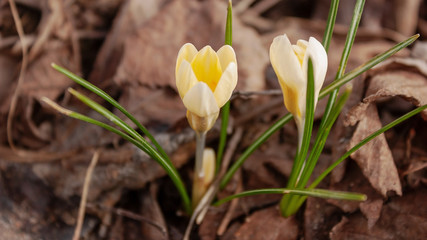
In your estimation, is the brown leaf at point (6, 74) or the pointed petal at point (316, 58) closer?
the pointed petal at point (316, 58)

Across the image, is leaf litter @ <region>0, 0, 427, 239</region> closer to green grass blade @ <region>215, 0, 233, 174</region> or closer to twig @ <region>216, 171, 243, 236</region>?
twig @ <region>216, 171, 243, 236</region>

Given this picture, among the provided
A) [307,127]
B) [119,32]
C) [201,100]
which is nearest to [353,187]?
[307,127]

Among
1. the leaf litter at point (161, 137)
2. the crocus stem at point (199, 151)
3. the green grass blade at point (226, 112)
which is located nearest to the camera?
the green grass blade at point (226, 112)

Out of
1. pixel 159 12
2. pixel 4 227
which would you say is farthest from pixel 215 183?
pixel 159 12

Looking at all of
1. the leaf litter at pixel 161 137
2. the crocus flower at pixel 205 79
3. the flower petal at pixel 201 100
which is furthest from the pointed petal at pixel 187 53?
the leaf litter at pixel 161 137

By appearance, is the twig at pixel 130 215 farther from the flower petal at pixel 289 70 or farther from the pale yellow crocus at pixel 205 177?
the flower petal at pixel 289 70

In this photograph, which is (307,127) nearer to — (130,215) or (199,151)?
(199,151)

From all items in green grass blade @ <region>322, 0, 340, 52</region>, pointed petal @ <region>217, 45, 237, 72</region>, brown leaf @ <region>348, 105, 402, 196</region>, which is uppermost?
green grass blade @ <region>322, 0, 340, 52</region>

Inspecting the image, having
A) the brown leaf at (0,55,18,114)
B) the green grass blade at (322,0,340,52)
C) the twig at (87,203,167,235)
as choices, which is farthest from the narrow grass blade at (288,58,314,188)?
the brown leaf at (0,55,18,114)
